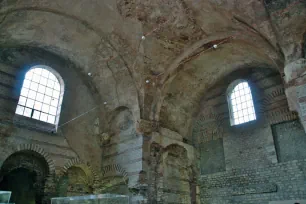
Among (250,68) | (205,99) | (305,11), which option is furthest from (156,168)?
(305,11)

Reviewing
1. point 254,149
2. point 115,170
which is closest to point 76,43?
point 115,170

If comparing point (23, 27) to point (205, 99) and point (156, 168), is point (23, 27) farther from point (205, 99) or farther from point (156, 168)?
point (205, 99)

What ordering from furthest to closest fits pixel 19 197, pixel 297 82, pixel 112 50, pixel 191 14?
pixel 112 50, pixel 19 197, pixel 191 14, pixel 297 82

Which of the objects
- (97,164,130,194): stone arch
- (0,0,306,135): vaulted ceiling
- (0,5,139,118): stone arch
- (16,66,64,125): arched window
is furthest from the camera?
(16,66,64,125): arched window

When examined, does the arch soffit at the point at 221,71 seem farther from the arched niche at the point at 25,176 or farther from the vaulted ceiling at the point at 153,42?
the arched niche at the point at 25,176

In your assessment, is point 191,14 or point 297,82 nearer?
point 297,82

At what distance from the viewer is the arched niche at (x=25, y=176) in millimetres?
8125

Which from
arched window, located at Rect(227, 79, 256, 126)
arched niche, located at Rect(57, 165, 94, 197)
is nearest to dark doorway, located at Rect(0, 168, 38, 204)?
arched niche, located at Rect(57, 165, 94, 197)

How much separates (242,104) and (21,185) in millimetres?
7846

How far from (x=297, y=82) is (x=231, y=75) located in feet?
14.3

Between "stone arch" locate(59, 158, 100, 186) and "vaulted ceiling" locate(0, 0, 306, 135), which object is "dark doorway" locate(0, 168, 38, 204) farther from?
"vaulted ceiling" locate(0, 0, 306, 135)

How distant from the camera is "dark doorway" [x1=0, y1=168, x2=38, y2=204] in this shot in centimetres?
859

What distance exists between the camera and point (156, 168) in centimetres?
A: 873

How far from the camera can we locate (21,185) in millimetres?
8867
